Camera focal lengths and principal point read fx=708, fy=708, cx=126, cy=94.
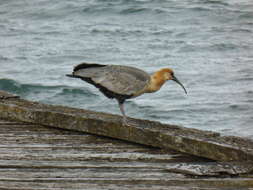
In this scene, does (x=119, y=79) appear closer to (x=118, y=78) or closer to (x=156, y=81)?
(x=118, y=78)

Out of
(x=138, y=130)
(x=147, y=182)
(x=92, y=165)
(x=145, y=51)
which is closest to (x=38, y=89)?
(x=145, y=51)

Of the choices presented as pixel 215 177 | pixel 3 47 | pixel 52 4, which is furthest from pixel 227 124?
pixel 52 4

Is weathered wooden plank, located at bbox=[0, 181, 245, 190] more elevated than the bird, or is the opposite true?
the bird

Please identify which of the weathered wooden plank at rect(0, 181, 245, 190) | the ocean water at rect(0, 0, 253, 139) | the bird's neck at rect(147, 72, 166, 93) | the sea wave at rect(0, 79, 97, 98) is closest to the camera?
the weathered wooden plank at rect(0, 181, 245, 190)

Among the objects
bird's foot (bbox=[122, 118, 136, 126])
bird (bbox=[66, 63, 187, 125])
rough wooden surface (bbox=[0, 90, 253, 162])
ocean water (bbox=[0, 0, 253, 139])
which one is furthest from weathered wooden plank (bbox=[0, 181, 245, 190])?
ocean water (bbox=[0, 0, 253, 139])

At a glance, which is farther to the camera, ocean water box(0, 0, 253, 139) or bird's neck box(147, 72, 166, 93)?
ocean water box(0, 0, 253, 139)

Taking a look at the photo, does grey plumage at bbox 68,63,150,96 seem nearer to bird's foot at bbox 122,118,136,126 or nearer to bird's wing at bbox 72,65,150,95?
bird's wing at bbox 72,65,150,95

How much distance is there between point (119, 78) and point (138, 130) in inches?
45.5

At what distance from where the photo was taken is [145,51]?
1010 inches

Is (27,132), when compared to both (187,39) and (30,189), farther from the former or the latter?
(187,39)

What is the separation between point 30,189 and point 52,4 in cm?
3285

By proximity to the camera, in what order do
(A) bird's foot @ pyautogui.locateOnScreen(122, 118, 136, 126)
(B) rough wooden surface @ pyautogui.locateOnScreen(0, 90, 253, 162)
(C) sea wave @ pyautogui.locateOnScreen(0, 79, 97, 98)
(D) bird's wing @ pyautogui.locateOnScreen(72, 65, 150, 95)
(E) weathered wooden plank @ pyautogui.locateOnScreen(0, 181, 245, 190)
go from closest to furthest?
(E) weathered wooden plank @ pyautogui.locateOnScreen(0, 181, 245, 190), (B) rough wooden surface @ pyautogui.locateOnScreen(0, 90, 253, 162), (A) bird's foot @ pyautogui.locateOnScreen(122, 118, 136, 126), (D) bird's wing @ pyautogui.locateOnScreen(72, 65, 150, 95), (C) sea wave @ pyautogui.locateOnScreen(0, 79, 97, 98)

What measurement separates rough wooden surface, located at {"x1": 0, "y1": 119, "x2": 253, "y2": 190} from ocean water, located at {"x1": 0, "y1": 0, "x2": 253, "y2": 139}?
920 cm

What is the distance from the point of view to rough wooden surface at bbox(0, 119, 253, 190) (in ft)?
18.1
